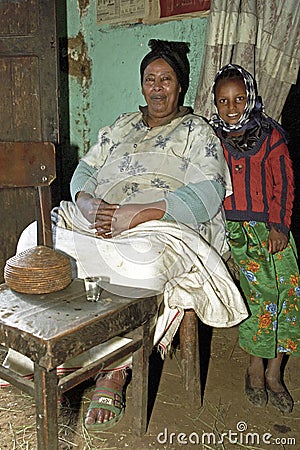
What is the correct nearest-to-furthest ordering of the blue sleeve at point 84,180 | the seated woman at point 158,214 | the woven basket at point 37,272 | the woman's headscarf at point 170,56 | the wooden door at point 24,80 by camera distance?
the woven basket at point 37,272 → the seated woman at point 158,214 → the woman's headscarf at point 170,56 → the blue sleeve at point 84,180 → the wooden door at point 24,80

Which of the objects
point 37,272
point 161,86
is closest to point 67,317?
point 37,272

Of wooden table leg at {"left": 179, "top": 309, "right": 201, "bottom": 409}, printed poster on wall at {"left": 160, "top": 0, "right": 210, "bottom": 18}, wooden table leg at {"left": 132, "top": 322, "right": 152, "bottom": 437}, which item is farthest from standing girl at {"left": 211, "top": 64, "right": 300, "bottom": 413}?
printed poster on wall at {"left": 160, "top": 0, "right": 210, "bottom": 18}

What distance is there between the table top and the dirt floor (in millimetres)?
557

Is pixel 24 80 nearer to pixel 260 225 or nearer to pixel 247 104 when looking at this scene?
pixel 247 104

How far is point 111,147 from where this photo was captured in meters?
2.37

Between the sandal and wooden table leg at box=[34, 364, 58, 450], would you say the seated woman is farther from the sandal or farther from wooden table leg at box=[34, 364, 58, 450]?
wooden table leg at box=[34, 364, 58, 450]

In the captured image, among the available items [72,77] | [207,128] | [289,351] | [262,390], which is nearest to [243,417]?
[262,390]

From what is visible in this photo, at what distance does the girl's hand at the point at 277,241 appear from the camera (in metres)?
2.07

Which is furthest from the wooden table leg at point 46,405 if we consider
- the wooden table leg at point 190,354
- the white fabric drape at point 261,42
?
the white fabric drape at point 261,42

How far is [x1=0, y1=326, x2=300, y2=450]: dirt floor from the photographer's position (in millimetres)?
1869

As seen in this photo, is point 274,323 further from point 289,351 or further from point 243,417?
point 243,417

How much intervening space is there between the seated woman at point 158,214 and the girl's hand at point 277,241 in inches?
8.7

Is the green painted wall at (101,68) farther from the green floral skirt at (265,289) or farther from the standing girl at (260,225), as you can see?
the green floral skirt at (265,289)

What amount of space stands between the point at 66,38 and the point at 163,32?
0.94 metres
